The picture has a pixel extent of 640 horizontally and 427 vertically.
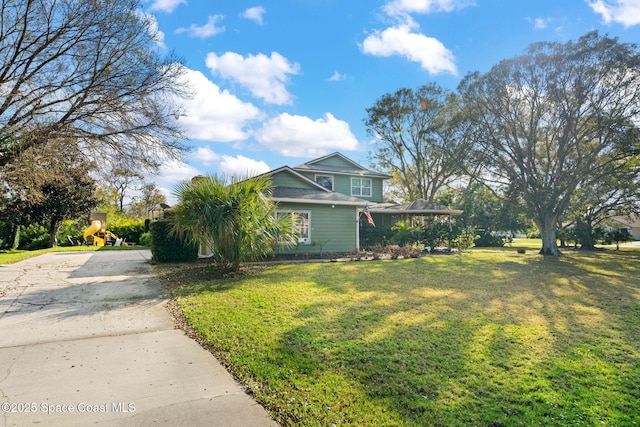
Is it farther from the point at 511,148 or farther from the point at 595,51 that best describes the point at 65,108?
the point at 595,51

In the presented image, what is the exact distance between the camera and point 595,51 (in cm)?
1606

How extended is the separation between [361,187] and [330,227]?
9.27 metres

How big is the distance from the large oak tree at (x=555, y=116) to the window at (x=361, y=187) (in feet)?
26.6

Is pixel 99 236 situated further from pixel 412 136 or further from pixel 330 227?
pixel 412 136

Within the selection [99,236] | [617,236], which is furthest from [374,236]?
[99,236]

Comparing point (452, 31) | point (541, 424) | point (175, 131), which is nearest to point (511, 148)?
point (452, 31)

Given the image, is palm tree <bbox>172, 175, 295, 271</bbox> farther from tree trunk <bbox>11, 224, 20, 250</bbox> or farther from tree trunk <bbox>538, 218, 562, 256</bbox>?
tree trunk <bbox>11, 224, 20, 250</bbox>

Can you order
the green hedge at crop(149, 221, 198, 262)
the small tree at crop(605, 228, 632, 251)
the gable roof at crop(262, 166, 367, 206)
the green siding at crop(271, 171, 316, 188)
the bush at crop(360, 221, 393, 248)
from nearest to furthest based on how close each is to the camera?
the green hedge at crop(149, 221, 198, 262) < the gable roof at crop(262, 166, 367, 206) < the green siding at crop(271, 171, 316, 188) < the bush at crop(360, 221, 393, 248) < the small tree at crop(605, 228, 632, 251)

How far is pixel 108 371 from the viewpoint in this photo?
3.84m

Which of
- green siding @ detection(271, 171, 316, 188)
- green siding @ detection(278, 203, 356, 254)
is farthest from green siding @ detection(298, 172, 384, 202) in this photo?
green siding @ detection(278, 203, 356, 254)

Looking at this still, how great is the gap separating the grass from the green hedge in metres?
5.26

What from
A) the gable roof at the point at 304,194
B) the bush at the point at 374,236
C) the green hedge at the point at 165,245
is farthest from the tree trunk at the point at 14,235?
the bush at the point at 374,236

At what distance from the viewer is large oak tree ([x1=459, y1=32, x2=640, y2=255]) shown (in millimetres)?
16141

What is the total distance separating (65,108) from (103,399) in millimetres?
11385
